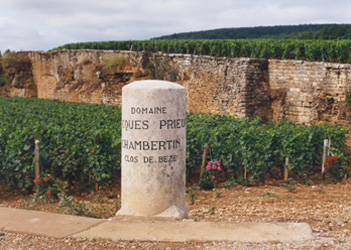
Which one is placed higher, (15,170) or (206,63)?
(206,63)

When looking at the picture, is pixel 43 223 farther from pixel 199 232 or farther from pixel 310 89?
pixel 310 89

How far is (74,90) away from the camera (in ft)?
85.3

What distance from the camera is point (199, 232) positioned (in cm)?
485

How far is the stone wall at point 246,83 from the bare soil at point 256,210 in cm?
482

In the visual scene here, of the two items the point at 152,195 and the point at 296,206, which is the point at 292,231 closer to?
the point at 152,195

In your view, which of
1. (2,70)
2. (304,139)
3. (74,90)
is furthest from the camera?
(2,70)

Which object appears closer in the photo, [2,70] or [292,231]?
[292,231]

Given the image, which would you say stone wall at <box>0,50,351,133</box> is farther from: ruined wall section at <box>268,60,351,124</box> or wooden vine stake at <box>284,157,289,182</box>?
wooden vine stake at <box>284,157,289,182</box>

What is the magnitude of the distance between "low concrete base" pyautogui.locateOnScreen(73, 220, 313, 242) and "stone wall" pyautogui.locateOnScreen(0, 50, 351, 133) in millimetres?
8772

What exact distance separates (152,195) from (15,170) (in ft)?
14.3

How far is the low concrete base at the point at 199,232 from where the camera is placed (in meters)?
4.70

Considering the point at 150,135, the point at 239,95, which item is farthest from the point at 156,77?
the point at 150,135

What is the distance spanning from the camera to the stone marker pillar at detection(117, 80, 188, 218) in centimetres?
562

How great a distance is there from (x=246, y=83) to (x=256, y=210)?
9005mm
